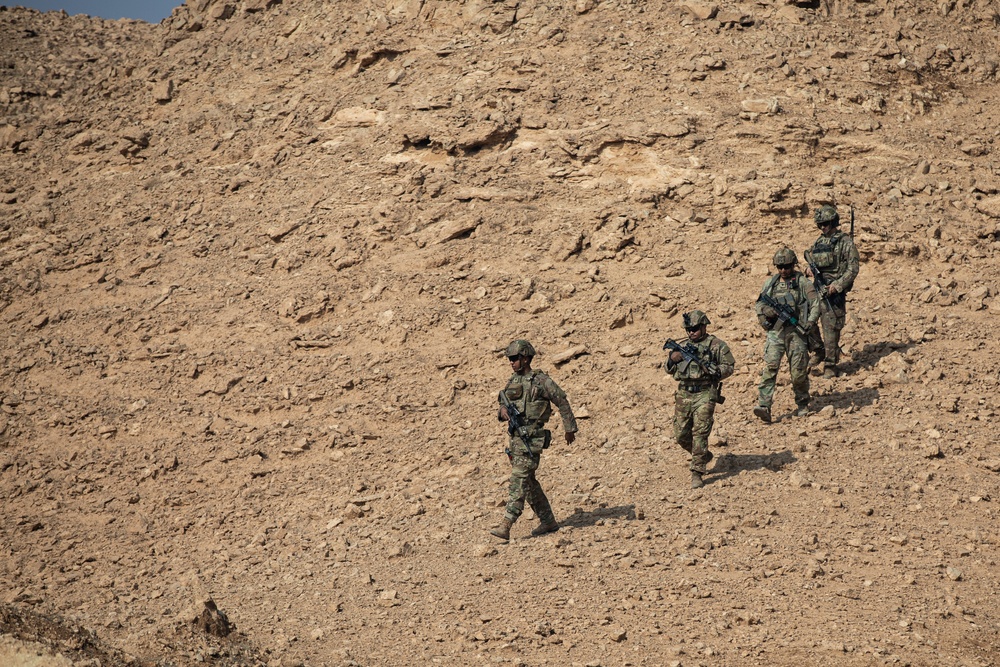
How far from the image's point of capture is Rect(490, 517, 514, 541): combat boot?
9031 millimetres

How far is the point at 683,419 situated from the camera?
9.35m

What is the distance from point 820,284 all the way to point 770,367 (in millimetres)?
1645

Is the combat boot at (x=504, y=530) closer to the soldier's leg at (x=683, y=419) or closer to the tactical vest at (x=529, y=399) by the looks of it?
the tactical vest at (x=529, y=399)

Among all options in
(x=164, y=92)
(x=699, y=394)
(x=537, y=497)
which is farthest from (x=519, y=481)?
(x=164, y=92)

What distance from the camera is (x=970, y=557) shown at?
8047 mm

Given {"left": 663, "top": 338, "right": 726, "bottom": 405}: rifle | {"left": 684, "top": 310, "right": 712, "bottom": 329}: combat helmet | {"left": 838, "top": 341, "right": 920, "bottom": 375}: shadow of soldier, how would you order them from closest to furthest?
1. {"left": 663, "top": 338, "right": 726, "bottom": 405}: rifle
2. {"left": 684, "top": 310, "right": 712, "bottom": 329}: combat helmet
3. {"left": 838, "top": 341, "right": 920, "bottom": 375}: shadow of soldier

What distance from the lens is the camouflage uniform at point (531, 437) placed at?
888 centimetres

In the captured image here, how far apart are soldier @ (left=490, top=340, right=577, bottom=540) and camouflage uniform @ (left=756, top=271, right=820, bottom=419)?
246 cm

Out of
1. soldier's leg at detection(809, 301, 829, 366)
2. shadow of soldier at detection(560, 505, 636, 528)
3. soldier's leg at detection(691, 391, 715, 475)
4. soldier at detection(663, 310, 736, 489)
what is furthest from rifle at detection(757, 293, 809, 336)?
shadow of soldier at detection(560, 505, 636, 528)

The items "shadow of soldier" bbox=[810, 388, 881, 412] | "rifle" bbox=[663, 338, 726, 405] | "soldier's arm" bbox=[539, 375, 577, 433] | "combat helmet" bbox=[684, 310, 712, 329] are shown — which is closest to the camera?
"soldier's arm" bbox=[539, 375, 577, 433]

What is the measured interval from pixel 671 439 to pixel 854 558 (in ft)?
8.92

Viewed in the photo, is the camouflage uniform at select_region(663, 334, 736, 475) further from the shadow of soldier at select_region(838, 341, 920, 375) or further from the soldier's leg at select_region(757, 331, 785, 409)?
the shadow of soldier at select_region(838, 341, 920, 375)

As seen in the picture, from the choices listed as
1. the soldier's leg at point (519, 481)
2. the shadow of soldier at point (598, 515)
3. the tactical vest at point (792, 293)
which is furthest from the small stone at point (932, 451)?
the soldier's leg at point (519, 481)

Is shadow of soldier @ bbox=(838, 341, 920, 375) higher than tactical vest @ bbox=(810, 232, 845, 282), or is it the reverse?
tactical vest @ bbox=(810, 232, 845, 282)
